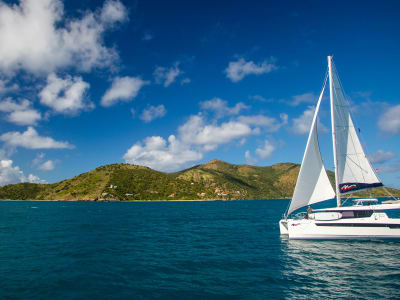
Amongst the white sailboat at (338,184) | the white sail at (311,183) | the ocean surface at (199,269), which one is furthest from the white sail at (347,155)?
the ocean surface at (199,269)

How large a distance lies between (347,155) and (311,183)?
6071mm

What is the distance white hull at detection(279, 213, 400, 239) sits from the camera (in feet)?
105

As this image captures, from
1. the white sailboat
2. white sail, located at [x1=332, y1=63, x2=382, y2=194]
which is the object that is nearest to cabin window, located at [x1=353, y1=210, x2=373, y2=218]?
the white sailboat

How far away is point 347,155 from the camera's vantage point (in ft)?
115

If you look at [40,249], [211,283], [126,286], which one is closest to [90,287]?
[126,286]

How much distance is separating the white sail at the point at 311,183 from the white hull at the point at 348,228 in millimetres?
2791

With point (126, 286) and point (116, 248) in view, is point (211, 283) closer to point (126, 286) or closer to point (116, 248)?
point (126, 286)

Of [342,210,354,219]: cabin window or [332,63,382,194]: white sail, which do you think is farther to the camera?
[332,63,382,194]: white sail

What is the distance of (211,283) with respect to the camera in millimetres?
19328

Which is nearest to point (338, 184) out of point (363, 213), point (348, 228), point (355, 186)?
point (355, 186)

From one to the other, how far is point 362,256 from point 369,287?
31.2ft

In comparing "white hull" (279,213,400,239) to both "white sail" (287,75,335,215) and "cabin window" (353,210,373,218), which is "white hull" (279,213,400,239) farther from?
"white sail" (287,75,335,215)

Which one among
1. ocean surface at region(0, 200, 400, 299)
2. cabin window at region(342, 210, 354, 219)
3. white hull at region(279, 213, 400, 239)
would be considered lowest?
ocean surface at region(0, 200, 400, 299)

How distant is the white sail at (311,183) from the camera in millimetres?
35031
